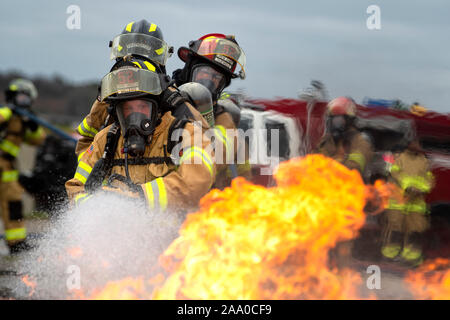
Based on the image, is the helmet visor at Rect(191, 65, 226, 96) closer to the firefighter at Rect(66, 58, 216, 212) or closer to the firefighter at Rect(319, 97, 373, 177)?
the firefighter at Rect(66, 58, 216, 212)

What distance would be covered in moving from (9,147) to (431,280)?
18.1ft

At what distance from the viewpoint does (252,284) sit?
4.14 m

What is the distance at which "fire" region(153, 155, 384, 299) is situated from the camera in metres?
3.95

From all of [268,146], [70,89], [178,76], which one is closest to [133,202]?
[178,76]

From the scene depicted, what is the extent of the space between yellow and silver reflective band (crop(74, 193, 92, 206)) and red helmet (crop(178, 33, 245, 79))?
2.18m

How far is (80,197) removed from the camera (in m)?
4.03

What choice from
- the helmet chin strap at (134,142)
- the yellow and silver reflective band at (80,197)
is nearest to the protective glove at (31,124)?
the yellow and silver reflective band at (80,197)

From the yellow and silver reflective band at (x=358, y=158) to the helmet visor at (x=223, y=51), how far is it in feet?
7.21

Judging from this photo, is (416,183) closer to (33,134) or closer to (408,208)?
(408,208)

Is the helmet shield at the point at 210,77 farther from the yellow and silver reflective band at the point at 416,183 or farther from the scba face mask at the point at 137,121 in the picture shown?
the yellow and silver reflective band at the point at 416,183

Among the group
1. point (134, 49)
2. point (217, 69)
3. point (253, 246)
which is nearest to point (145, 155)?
point (253, 246)

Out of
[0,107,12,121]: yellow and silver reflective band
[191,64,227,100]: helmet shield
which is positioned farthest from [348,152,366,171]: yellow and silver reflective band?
[0,107,12,121]: yellow and silver reflective band
